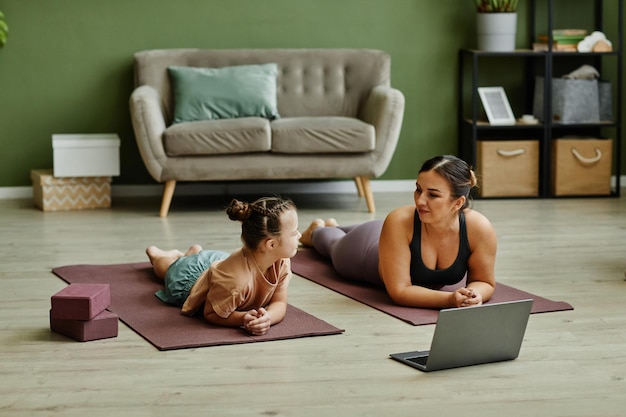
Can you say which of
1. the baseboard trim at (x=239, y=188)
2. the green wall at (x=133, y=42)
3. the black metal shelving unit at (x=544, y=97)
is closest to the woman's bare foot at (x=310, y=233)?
the baseboard trim at (x=239, y=188)

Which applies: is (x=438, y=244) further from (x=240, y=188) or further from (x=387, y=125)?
(x=240, y=188)

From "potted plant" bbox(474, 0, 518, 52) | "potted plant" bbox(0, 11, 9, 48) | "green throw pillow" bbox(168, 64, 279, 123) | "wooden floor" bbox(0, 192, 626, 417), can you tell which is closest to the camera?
"wooden floor" bbox(0, 192, 626, 417)

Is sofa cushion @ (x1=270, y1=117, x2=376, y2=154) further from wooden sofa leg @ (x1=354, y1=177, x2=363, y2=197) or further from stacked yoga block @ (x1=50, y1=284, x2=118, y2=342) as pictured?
stacked yoga block @ (x1=50, y1=284, x2=118, y2=342)

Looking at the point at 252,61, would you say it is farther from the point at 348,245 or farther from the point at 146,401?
the point at 146,401

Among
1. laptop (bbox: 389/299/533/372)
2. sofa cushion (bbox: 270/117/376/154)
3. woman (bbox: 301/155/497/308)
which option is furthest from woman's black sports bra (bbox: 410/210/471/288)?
sofa cushion (bbox: 270/117/376/154)

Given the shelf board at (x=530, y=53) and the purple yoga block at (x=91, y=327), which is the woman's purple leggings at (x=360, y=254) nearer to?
the purple yoga block at (x=91, y=327)

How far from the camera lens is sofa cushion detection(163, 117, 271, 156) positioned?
5371mm

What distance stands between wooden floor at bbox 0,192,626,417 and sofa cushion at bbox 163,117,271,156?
1.19 m

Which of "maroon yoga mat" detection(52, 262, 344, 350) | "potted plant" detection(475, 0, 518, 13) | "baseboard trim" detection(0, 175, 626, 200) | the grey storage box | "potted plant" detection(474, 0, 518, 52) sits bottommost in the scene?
"baseboard trim" detection(0, 175, 626, 200)

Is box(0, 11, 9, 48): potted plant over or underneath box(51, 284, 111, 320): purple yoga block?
over

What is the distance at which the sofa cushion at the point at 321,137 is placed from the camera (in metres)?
5.43

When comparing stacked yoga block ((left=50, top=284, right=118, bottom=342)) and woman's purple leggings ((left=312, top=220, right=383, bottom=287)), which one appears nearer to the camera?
stacked yoga block ((left=50, top=284, right=118, bottom=342))

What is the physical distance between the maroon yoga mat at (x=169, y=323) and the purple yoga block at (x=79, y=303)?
0.56 feet

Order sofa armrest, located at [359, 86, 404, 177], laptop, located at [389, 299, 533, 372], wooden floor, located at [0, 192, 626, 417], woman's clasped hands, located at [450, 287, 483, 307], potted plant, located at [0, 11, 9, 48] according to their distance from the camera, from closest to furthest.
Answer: wooden floor, located at [0, 192, 626, 417]
laptop, located at [389, 299, 533, 372]
woman's clasped hands, located at [450, 287, 483, 307]
sofa armrest, located at [359, 86, 404, 177]
potted plant, located at [0, 11, 9, 48]
